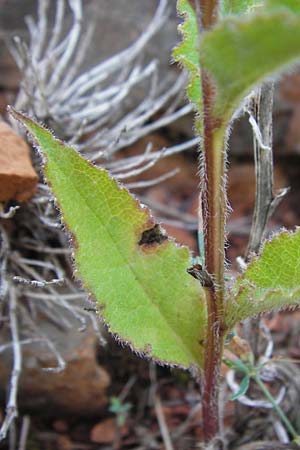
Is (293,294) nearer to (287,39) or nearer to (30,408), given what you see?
(287,39)

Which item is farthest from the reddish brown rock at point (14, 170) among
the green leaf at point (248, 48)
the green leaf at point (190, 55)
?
the green leaf at point (248, 48)

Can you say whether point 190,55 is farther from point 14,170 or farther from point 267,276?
point 14,170

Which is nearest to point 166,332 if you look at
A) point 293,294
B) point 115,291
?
point 115,291

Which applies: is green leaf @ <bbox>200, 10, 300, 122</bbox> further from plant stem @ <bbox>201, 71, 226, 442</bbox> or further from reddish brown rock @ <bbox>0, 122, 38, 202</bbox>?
reddish brown rock @ <bbox>0, 122, 38, 202</bbox>

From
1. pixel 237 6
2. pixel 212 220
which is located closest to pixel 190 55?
pixel 237 6

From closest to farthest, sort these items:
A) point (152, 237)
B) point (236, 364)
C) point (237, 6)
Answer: point (237, 6)
point (152, 237)
point (236, 364)

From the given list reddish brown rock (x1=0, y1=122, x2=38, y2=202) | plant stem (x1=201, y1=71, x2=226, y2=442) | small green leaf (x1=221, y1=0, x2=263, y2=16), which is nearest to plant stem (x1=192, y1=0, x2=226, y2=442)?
plant stem (x1=201, y1=71, x2=226, y2=442)
